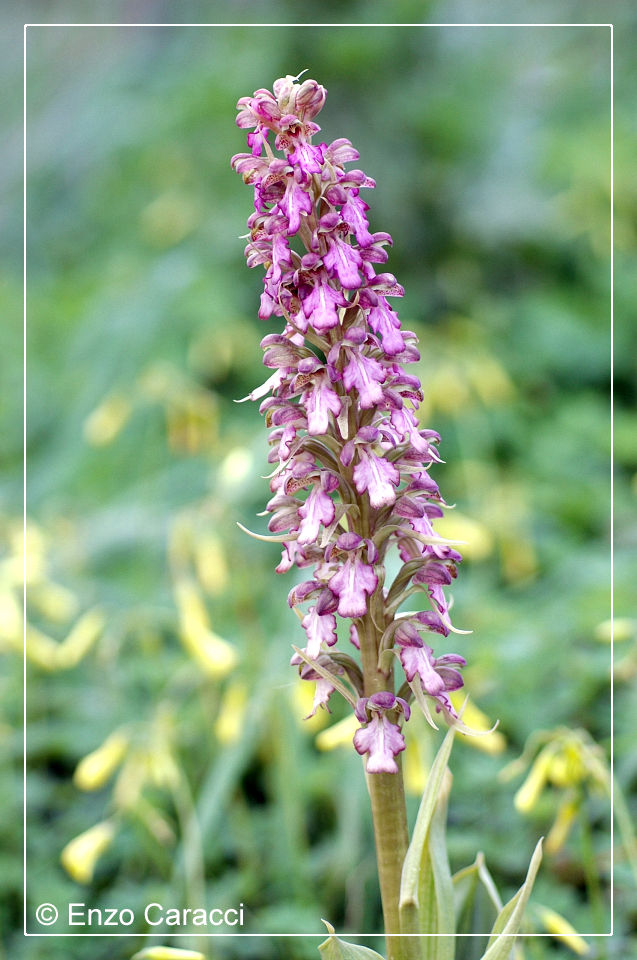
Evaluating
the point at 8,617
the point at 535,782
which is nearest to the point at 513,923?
the point at 535,782

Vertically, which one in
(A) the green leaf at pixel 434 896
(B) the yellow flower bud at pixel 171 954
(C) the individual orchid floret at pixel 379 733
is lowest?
(B) the yellow flower bud at pixel 171 954

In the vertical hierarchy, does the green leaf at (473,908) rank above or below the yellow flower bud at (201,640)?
below

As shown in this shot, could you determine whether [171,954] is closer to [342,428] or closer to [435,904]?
[435,904]

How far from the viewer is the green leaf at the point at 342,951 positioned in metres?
0.86

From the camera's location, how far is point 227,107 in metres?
3.19

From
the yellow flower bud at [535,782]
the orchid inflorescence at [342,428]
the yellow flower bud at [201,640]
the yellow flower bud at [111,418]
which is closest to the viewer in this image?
the orchid inflorescence at [342,428]

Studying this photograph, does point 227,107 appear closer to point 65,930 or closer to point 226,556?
point 226,556

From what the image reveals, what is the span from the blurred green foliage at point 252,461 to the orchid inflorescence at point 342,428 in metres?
0.38

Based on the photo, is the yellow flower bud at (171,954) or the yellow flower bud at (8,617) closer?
the yellow flower bud at (171,954)

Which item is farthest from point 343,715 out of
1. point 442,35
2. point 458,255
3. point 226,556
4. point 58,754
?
point 442,35

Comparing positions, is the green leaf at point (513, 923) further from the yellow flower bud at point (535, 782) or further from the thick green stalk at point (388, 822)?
the yellow flower bud at point (535, 782)

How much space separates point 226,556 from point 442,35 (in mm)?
2242

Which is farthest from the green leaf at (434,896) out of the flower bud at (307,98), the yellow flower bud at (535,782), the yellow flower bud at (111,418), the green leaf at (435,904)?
the yellow flower bud at (111,418)

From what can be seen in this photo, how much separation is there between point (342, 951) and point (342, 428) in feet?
1.67
